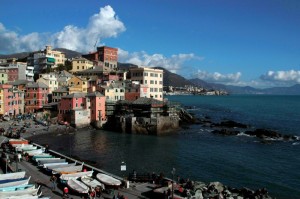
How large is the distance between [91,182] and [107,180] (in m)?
1.69

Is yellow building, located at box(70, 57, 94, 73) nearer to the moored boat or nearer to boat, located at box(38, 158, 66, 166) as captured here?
boat, located at box(38, 158, 66, 166)

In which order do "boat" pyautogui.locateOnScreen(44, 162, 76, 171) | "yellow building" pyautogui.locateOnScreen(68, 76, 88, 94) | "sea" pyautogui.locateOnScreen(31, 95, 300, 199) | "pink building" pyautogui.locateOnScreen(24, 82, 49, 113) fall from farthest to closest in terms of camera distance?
"yellow building" pyautogui.locateOnScreen(68, 76, 88, 94)
"pink building" pyautogui.locateOnScreen(24, 82, 49, 113)
"sea" pyautogui.locateOnScreen(31, 95, 300, 199)
"boat" pyautogui.locateOnScreen(44, 162, 76, 171)

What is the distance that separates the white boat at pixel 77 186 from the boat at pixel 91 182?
2.37ft

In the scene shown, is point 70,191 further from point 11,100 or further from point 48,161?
point 11,100

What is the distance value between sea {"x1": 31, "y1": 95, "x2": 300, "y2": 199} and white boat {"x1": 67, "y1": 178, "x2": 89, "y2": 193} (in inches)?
417

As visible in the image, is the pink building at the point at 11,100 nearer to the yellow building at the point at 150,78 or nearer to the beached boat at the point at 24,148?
the yellow building at the point at 150,78

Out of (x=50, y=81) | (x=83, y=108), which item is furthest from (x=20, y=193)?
(x=50, y=81)

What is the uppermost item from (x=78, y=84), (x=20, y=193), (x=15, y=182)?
(x=78, y=84)

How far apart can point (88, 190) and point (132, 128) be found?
49586 mm

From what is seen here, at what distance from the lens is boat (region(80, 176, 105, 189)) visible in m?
33.9

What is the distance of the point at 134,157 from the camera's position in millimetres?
55562

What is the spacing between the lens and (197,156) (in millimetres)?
57938

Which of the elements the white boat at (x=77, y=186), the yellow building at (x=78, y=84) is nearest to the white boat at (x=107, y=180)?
the white boat at (x=77, y=186)

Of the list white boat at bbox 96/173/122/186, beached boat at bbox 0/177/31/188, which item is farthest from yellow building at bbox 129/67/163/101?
beached boat at bbox 0/177/31/188
